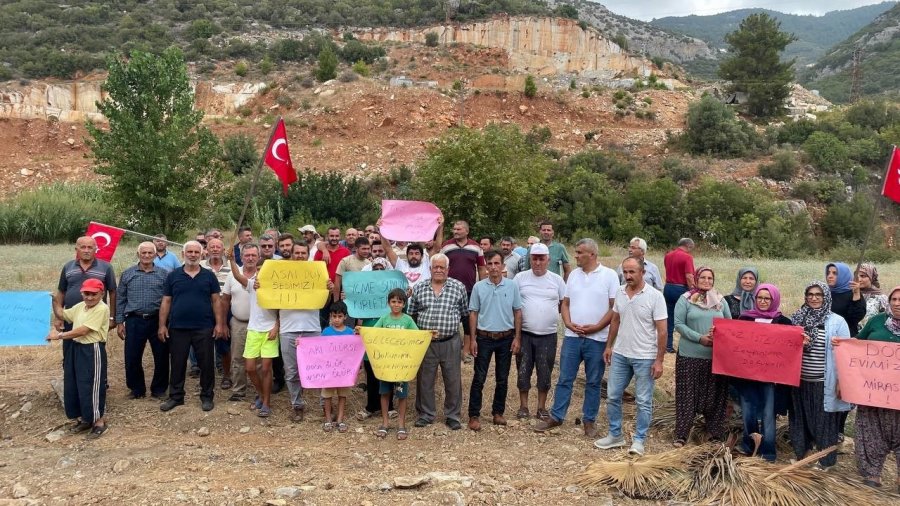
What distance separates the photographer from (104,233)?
8.29 meters

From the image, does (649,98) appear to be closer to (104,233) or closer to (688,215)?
Answer: (688,215)

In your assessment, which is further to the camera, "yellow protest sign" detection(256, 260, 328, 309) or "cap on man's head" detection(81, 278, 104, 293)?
A: "yellow protest sign" detection(256, 260, 328, 309)

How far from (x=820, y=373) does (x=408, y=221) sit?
4.64 m

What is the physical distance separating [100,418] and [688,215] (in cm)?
2714

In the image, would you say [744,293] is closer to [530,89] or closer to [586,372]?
[586,372]

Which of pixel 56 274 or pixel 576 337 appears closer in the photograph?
pixel 576 337

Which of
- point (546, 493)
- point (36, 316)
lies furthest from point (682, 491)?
point (36, 316)

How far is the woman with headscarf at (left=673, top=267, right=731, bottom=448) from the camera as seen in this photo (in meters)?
5.95

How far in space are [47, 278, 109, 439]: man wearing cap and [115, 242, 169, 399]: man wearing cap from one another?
1.93 ft

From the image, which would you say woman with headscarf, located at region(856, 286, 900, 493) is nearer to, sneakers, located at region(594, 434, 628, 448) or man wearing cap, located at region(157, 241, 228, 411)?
sneakers, located at region(594, 434, 628, 448)

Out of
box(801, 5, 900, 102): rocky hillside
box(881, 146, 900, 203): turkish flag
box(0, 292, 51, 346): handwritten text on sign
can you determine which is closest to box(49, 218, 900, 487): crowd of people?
box(0, 292, 51, 346): handwritten text on sign

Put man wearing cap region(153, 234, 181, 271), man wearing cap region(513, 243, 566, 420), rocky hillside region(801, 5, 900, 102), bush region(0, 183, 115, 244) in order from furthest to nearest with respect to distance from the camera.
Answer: rocky hillside region(801, 5, 900, 102), bush region(0, 183, 115, 244), man wearing cap region(153, 234, 181, 271), man wearing cap region(513, 243, 566, 420)

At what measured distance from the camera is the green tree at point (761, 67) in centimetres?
4703

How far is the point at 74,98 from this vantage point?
145 ft
